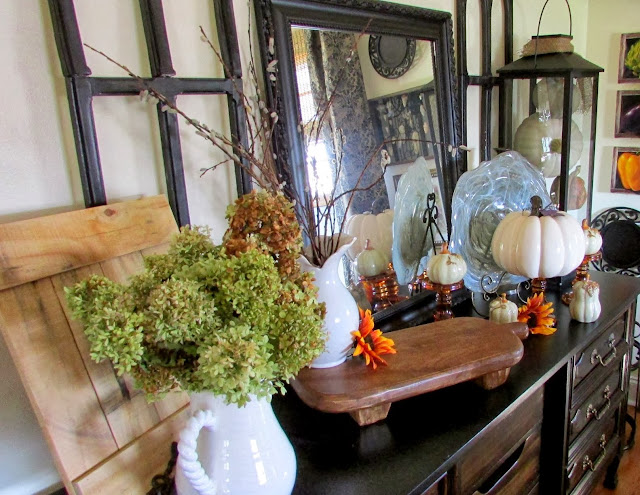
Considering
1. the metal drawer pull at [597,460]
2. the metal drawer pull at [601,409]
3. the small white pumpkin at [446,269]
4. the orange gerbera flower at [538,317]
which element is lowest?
the metal drawer pull at [597,460]

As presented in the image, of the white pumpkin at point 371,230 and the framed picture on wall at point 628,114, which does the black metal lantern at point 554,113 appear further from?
the white pumpkin at point 371,230

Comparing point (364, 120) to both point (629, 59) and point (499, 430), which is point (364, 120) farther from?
point (629, 59)

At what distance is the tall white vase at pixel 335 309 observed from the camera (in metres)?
0.89

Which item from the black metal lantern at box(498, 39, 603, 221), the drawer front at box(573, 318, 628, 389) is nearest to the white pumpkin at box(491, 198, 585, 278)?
the drawer front at box(573, 318, 628, 389)

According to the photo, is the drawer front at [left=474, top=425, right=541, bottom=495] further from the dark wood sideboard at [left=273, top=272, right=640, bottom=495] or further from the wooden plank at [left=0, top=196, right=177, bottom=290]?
the wooden plank at [left=0, top=196, right=177, bottom=290]

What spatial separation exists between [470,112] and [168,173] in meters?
1.17

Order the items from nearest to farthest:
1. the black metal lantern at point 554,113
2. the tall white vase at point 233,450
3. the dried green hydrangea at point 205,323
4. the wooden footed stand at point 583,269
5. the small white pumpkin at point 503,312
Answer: the dried green hydrangea at point 205,323 < the tall white vase at point 233,450 < the small white pumpkin at point 503,312 < the wooden footed stand at point 583,269 < the black metal lantern at point 554,113

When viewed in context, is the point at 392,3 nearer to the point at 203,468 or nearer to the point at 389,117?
the point at 389,117

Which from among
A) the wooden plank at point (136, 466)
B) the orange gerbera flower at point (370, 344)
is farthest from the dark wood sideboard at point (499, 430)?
the wooden plank at point (136, 466)

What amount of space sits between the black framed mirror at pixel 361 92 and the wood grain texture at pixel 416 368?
0.24m

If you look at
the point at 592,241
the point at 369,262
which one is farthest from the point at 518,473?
the point at 592,241

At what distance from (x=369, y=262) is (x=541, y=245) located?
1.45 ft

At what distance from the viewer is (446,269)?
1.26m

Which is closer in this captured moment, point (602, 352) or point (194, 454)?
point (194, 454)
